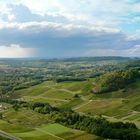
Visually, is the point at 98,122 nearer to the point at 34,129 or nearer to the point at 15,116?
the point at 34,129

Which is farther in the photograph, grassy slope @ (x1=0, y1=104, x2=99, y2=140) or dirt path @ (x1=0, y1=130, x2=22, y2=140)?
grassy slope @ (x1=0, y1=104, x2=99, y2=140)

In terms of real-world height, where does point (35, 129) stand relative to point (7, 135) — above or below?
above

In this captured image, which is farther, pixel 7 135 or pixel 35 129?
pixel 35 129

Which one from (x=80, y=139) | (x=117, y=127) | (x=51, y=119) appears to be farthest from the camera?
(x=51, y=119)

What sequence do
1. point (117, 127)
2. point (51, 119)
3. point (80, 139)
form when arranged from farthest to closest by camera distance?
point (51, 119) < point (117, 127) < point (80, 139)

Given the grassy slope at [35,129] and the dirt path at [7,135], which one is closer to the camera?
the dirt path at [7,135]

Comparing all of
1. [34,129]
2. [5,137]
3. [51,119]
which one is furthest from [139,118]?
[5,137]

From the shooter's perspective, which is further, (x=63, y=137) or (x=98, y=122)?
(x=98, y=122)

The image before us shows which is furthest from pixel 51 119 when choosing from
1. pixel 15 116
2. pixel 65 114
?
pixel 15 116

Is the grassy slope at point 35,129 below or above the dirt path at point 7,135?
above

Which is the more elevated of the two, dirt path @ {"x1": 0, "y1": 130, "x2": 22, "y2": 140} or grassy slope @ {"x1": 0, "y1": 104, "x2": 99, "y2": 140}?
grassy slope @ {"x1": 0, "y1": 104, "x2": 99, "y2": 140}
